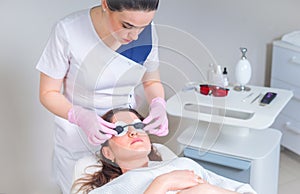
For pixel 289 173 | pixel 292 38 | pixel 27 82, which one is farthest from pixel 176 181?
pixel 292 38

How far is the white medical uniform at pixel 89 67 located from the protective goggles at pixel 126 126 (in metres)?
0.05

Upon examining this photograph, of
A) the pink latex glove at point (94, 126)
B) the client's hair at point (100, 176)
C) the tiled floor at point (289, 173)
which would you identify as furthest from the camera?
the tiled floor at point (289, 173)

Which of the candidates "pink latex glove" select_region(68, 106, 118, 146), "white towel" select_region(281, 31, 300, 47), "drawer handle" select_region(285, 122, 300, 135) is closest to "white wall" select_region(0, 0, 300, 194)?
"pink latex glove" select_region(68, 106, 118, 146)

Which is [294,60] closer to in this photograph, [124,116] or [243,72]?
[243,72]

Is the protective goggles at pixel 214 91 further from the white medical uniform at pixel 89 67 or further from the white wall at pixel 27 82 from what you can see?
the white medical uniform at pixel 89 67

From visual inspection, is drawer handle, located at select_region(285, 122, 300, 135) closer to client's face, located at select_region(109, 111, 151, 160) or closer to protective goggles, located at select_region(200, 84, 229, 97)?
protective goggles, located at select_region(200, 84, 229, 97)

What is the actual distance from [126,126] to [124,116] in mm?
26

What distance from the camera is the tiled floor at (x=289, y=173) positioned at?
7.11 feet

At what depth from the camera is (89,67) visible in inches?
45.1

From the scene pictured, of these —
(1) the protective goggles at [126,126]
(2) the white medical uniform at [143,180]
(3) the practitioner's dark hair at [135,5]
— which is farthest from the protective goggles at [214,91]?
(3) the practitioner's dark hair at [135,5]

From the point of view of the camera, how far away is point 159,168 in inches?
46.5

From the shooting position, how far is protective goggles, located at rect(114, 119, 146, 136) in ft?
3.66

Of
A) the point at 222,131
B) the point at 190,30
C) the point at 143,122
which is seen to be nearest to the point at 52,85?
the point at 143,122

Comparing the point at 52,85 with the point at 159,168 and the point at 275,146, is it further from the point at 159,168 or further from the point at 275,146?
the point at 275,146
